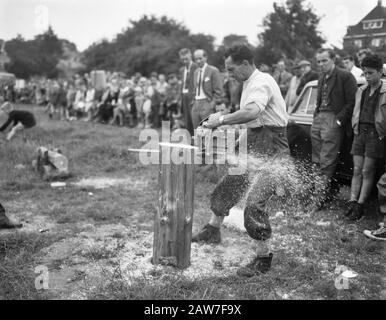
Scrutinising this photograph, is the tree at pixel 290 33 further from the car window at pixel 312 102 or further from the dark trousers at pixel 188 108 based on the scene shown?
the car window at pixel 312 102

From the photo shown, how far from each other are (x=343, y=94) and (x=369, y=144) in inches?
38.5

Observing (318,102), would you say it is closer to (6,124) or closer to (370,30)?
(370,30)

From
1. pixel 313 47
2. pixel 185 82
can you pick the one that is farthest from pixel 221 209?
pixel 313 47

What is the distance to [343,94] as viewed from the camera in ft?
20.3

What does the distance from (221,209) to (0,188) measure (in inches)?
176

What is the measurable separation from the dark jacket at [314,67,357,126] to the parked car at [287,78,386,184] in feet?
1.05

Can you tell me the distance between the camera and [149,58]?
1527 inches

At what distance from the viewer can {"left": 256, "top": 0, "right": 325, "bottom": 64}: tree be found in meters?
33.3

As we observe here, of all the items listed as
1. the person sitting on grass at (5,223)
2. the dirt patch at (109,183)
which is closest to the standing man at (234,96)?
the dirt patch at (109,183)

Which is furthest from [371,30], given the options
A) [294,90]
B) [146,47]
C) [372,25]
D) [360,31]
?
[146,47]

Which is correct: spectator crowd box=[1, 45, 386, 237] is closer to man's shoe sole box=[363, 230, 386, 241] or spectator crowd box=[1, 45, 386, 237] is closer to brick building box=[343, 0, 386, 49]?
man's shoe sole box=[363, 230, 386, 241]

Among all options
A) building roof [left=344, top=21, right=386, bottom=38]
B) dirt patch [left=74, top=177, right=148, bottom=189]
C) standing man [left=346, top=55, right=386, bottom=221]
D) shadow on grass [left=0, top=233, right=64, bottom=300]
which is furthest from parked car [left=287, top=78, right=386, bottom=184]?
building roof [left=344, top=21, right=386, bottom=38]

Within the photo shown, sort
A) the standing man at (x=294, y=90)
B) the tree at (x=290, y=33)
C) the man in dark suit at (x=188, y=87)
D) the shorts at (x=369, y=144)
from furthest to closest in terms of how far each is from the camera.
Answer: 1. the tree at (x=290, y=33)
2. the standing man at (x=294, y=90)
3. the man in dark suit at (x=188, y=87)
4. the shorts at (x=369, y=144)

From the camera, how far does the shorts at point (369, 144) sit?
549 centimetres
